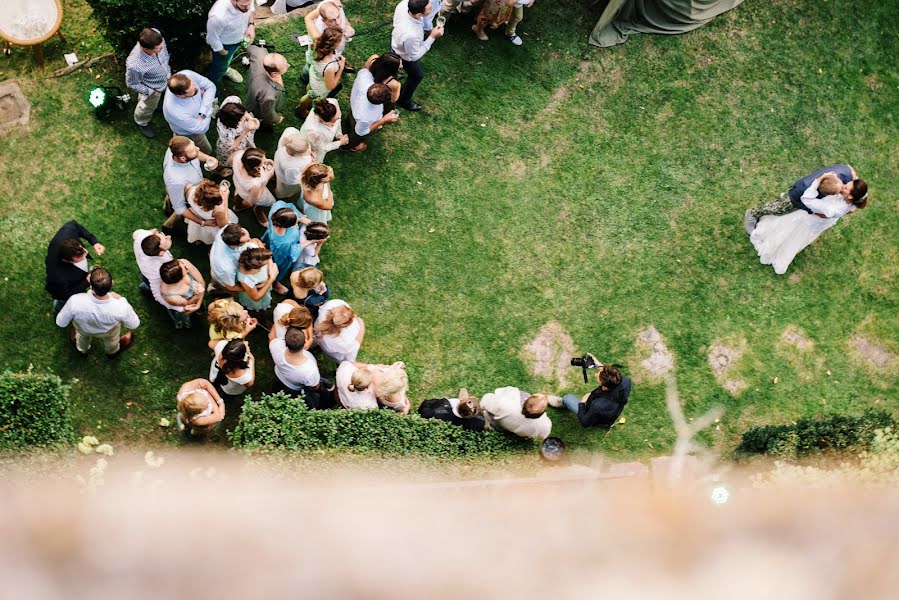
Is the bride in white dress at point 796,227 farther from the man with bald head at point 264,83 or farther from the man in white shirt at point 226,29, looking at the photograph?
the man in white shirt at point 226,29

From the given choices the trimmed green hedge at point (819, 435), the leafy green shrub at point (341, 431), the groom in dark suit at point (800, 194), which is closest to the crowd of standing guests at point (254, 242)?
the leafy green shrub at point (341, 431)

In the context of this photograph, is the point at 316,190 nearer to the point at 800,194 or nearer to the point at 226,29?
the point at 226,29

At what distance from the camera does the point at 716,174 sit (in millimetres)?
11789

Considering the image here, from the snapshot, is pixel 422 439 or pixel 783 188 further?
pixel 783 188

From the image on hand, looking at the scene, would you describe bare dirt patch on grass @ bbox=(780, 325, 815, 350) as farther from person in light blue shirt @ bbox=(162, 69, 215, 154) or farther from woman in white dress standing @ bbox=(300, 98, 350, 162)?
person in light blue shirt @ bbox=(162, 69, 215, 154)

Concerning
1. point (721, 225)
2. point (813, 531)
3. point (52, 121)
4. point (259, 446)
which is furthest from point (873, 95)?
point (52, 121)

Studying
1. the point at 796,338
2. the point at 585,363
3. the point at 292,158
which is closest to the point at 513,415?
the point at 585,363

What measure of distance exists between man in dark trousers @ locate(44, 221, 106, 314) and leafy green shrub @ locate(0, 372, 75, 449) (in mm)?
1006

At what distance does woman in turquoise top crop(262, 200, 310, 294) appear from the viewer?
29.7ft

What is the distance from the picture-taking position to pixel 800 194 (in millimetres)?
10523

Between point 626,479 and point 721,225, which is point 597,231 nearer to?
point 721,225

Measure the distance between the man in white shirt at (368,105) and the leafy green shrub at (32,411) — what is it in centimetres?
450

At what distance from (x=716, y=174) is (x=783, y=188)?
3.05 feet

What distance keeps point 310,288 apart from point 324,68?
2721mm
